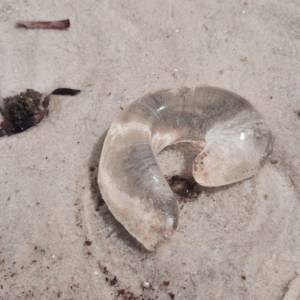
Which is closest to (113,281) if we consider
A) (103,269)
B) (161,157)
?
(103,269)

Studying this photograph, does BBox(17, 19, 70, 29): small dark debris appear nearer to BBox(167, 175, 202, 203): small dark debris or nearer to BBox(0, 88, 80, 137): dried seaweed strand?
BBox(0, 88, 80, 137): dried seaweed strand

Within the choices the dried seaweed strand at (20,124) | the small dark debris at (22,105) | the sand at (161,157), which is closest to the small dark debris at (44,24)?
the sand at (161,157)

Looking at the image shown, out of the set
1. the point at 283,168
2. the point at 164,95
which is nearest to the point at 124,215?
the point at 164,95

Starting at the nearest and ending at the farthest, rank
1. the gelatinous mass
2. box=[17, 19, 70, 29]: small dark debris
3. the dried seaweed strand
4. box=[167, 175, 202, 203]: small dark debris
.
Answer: the gelatinous mass → box=[167, 175, 202, 203]: small dark debris → the dried seaweed strand → box=[17, 19, 70, 29]: small dark debris

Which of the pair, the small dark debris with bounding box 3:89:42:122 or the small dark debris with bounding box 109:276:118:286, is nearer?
the small dark debris with bounding box 109:276:118:286

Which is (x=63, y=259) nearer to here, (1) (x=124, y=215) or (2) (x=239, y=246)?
(1) (x=124, y=215)

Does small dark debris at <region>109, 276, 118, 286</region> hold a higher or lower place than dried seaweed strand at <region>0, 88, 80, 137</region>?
lower

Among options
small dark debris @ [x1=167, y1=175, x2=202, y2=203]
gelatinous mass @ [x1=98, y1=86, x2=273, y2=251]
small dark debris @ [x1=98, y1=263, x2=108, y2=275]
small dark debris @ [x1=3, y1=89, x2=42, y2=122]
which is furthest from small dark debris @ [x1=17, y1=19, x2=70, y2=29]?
small dark debris @ [x1=98, y1=263, x2=108, y2=275]
